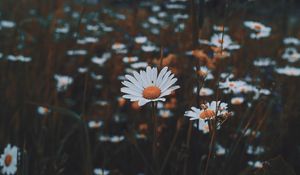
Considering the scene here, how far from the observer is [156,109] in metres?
0.91

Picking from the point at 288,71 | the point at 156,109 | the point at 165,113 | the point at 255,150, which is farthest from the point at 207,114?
the point at 288,71

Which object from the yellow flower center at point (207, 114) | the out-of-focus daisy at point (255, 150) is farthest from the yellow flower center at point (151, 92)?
the out-of-focus daisy at point (255, 150)

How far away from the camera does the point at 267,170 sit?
0.96 metres

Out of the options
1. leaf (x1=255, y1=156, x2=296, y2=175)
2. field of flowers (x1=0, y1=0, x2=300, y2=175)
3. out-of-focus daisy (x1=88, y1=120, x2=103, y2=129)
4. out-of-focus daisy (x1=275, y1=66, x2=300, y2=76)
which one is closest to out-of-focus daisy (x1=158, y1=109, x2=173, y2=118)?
field of flowers (x1=0, y1=0, x2=300, y2=175)

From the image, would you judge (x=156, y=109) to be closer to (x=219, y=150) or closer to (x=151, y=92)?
(x=151, y=92)

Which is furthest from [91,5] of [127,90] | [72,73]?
[127,90]

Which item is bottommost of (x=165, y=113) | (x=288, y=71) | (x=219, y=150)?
(x=219, y=150)

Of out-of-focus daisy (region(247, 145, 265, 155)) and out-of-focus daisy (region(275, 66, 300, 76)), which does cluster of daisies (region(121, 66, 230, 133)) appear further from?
out-of-focus daisy (region(275, 66, 300, 76))

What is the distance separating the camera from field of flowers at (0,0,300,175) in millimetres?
992

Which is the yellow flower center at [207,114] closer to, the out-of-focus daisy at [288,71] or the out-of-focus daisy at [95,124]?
the out-of-focus daisy at [95,124]

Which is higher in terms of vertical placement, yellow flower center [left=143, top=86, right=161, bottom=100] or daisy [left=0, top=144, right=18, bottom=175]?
yellow flower center [left=143, top=86, right=161, bottom=100]

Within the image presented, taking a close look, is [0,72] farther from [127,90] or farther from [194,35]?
[127,90]

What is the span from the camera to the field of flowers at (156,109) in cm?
99

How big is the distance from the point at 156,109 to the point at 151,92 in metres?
0.05
